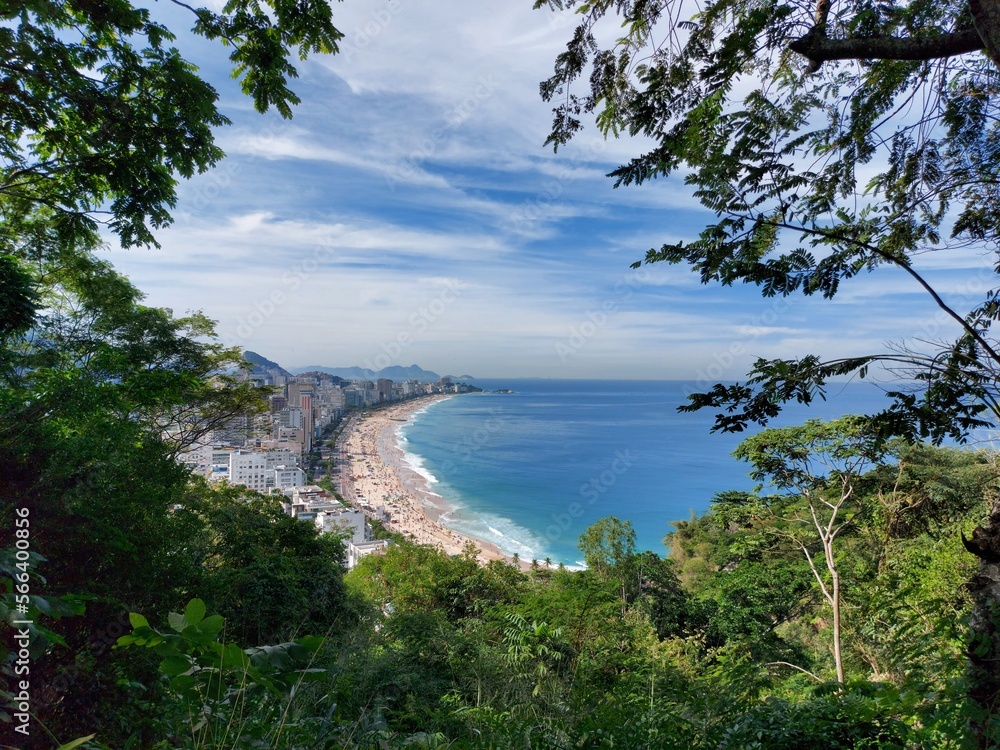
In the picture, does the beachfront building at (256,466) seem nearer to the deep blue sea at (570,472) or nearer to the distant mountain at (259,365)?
the distant mountain at (259,365)

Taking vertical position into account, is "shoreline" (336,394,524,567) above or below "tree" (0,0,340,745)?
below

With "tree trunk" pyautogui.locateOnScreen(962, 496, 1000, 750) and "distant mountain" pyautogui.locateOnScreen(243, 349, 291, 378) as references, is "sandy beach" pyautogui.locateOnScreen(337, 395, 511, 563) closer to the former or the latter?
"distant mountain" pyautogui.locateOnScreen(243, 349, 291, 378)

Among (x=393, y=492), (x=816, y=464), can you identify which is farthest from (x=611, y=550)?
(x=393, y=492)

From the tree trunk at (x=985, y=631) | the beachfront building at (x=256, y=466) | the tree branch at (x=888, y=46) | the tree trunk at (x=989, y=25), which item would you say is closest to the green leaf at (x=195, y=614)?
the tree trunk at (x=985, y=631)

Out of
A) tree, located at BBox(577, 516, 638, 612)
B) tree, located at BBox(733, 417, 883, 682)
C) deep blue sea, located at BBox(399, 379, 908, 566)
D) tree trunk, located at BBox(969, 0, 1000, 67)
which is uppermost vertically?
tree trunk, located at BBox(969, 0, 1000, 67)

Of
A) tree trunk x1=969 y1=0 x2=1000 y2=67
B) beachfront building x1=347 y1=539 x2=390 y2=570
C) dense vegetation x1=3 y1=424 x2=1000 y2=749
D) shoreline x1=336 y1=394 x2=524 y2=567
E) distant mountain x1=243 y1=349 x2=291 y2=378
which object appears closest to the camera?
dense vegetation x1=3 y1=424 x2=1000 y2=749

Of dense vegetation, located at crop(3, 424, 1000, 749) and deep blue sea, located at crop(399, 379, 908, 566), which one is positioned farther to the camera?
deep blue sea, located at crop(399, 379, 908, 566)

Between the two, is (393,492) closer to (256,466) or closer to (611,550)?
(256,466)

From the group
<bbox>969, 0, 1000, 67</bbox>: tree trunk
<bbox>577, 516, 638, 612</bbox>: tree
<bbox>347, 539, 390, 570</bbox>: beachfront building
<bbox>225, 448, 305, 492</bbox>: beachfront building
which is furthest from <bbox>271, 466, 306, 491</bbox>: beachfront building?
<bbox>969, 0, 1000, 67</bbox>: tree trunk

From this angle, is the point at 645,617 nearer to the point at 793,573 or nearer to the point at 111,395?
the point at 793,573
